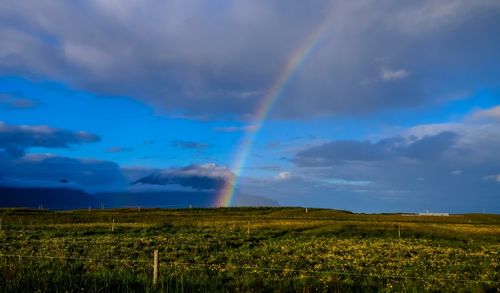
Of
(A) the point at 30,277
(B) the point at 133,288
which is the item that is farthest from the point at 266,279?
(A) the point at 30,277

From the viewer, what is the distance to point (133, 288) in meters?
16.8

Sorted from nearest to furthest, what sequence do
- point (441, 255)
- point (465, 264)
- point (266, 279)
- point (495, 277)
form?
point (266, 279) < point (495, 277) < point (465, 264) < point (441, 255)

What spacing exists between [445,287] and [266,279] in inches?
313

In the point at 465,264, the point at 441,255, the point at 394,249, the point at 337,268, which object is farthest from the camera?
the point at 394,249

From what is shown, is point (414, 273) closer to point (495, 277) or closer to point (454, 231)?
point (495, 277)

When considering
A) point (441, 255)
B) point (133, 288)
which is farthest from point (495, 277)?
point (133, 288)

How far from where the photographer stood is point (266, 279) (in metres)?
20.0

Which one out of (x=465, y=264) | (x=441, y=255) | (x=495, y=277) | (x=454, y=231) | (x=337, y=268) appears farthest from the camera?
(x=454, y=231)

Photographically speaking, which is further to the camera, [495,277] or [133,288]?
[495,277]

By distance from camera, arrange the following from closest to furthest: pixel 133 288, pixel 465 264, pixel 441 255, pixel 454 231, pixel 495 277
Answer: pixel 133 288 < pixel 495 277 < pixel 465 264 < pixel 441 255 < pixel 454 231

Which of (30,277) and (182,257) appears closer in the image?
(30,277)

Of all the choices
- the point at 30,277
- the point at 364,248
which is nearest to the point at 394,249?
the point at 364,248

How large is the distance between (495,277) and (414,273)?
14.0 feet

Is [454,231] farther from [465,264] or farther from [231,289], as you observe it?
[231,289]
